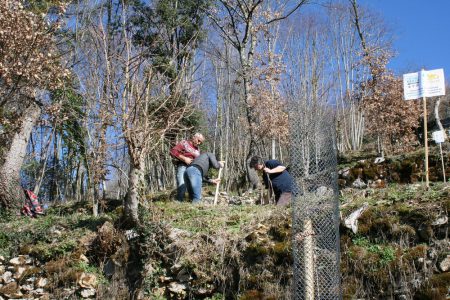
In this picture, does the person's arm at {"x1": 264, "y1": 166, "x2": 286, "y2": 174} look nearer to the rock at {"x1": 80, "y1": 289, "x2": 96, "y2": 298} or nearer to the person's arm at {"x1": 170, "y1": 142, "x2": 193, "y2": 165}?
the person's arm at {"x1": 170, "y1": 142, "x2": 193, "y2": 165}

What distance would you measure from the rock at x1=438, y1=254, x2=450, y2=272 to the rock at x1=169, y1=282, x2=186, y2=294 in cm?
343

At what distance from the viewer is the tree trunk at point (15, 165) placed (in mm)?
12172

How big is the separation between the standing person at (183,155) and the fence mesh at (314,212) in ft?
14.4

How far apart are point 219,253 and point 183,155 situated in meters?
2.94

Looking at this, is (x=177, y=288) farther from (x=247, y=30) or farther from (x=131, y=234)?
(x=247, y=30)

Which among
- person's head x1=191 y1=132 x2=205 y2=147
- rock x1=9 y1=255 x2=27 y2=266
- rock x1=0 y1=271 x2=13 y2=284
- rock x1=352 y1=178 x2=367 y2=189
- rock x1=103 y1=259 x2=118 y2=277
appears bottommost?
rock x1=0 y1=271 x2=13 y2=284

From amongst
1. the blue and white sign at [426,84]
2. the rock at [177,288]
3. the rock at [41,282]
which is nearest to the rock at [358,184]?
the blue and white sign at [426,84]

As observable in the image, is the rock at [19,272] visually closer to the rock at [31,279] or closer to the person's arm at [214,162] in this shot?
the rock at [31,279]

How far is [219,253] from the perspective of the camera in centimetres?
748

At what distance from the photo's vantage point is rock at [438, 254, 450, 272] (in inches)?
238

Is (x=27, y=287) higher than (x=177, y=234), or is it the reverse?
(x=177, y=234)

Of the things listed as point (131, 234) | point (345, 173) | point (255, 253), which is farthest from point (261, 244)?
point (345, 173)

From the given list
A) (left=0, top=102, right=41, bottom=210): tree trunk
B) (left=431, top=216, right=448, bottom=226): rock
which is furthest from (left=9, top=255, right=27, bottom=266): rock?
(left=431, top=216, right=448, bottom=226): rock

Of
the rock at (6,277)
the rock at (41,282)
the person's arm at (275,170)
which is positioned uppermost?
the person's arm at (275,170)
